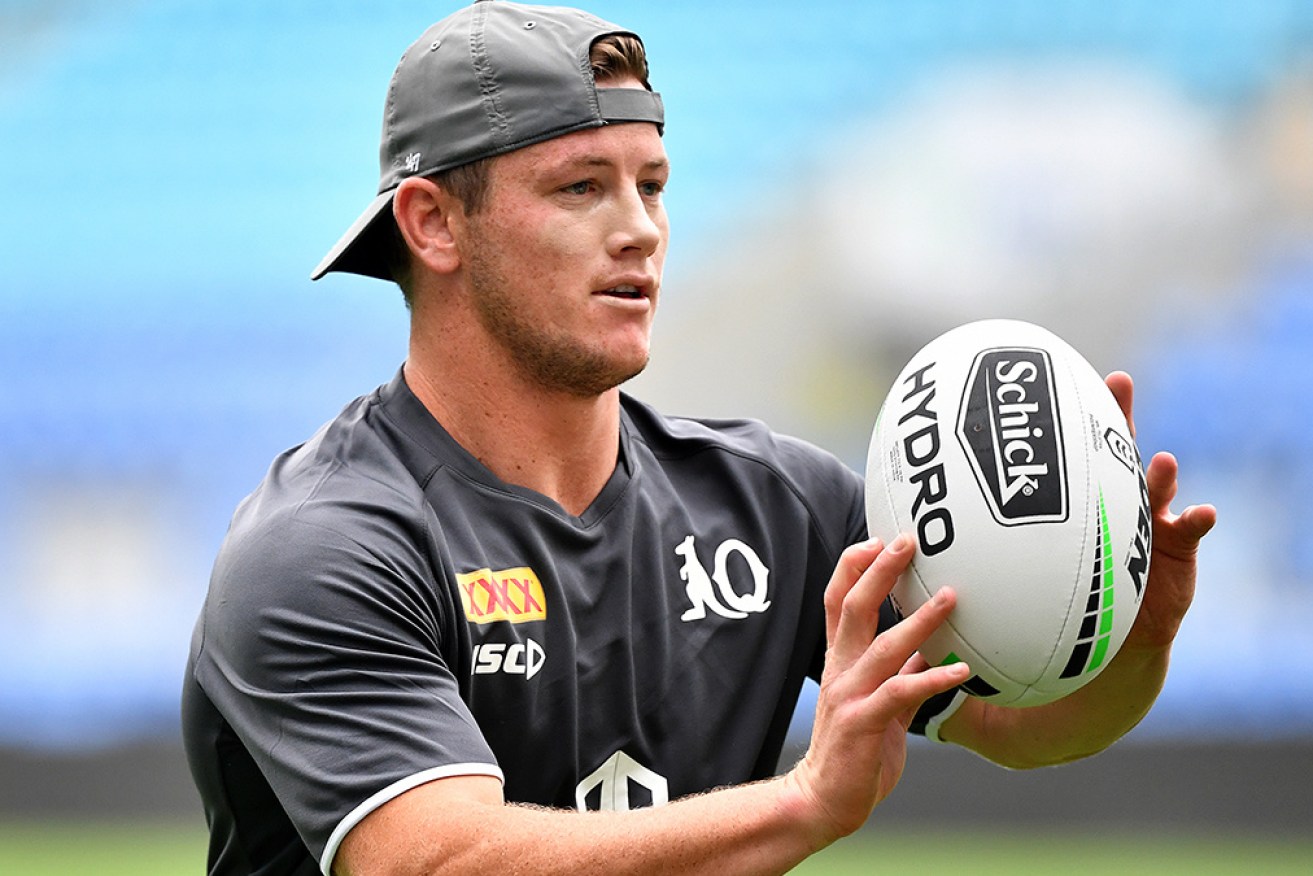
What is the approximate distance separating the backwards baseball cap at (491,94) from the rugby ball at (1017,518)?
31.9 inches

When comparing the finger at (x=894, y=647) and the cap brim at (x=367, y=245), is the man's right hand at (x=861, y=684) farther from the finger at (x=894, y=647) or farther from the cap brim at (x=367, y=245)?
the cap brim at (x=367, y=245)

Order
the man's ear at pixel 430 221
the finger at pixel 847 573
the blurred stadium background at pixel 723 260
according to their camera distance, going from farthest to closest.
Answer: the blurred stadium background at pixel 723 260 → the man's ear at pixel 430 221 → the finger at pixel 847 573

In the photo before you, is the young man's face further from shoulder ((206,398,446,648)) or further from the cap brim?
shoulder ((206,398,446,648))

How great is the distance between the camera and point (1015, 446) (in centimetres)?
250

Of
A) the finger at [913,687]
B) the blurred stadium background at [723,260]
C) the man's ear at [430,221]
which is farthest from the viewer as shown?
the blurred stadium background at [723,260]

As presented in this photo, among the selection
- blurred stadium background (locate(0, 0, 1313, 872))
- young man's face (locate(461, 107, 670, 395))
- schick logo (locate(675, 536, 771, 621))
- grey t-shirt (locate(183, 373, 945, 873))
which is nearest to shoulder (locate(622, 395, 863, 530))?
grey t-shirt (locate(183, 373, 945, 873))

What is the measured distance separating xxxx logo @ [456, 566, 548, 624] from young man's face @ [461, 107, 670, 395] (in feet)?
1.19

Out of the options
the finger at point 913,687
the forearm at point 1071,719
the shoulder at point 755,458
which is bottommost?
the forearm at point 1071,719

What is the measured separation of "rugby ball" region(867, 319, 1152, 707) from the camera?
8.14ft

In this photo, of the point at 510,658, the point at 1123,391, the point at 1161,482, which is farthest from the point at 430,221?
the point at 1161,482

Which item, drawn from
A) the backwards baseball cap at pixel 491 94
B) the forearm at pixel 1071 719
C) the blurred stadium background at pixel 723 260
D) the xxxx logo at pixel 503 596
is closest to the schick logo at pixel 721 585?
the xxxx logo at pixel 503 596

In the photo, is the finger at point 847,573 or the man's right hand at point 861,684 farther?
the finger at point 847,573

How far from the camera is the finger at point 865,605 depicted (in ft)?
7.59

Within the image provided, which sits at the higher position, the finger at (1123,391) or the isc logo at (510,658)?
the finger at (1123,391)
